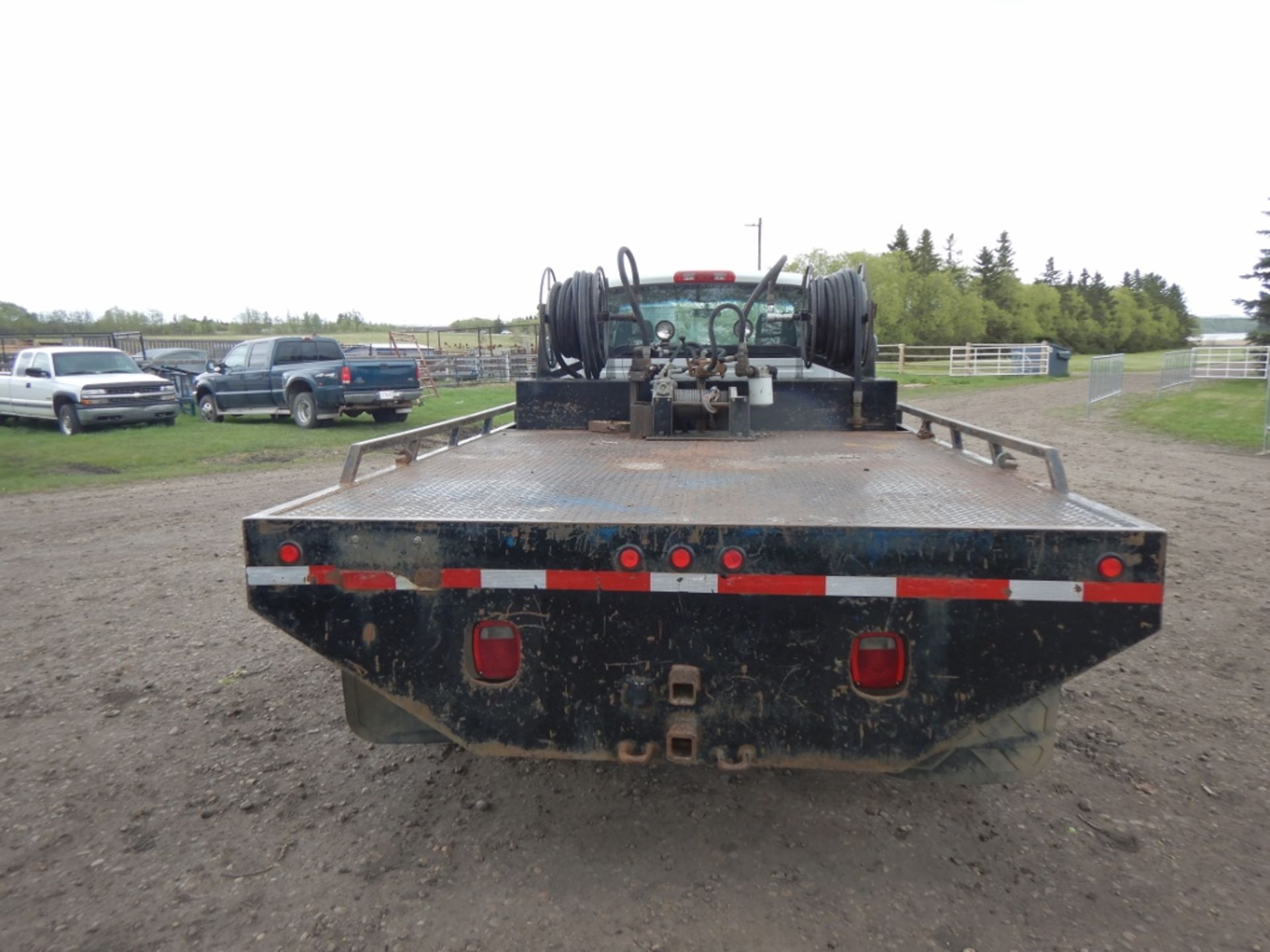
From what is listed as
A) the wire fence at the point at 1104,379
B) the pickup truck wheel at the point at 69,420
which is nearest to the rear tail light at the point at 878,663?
the pickup truck wheel at the point at 69,420

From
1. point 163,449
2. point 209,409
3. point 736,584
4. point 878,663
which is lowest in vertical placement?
point 163,449

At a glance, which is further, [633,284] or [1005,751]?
[633,284]

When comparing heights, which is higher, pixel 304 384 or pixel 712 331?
pixel 712 331

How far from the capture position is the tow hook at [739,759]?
269 centimetres

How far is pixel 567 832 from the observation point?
317 centimetres

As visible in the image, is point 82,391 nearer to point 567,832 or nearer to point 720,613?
point 567,832

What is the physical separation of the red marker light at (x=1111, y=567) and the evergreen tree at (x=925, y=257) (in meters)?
68.3

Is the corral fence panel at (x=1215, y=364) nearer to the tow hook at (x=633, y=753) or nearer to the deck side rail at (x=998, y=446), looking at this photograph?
the deck side rail at (x=998, y=446)

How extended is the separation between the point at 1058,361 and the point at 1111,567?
3938 centimetres

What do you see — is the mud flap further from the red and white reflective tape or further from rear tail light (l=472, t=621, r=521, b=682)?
the red and white reflective tape

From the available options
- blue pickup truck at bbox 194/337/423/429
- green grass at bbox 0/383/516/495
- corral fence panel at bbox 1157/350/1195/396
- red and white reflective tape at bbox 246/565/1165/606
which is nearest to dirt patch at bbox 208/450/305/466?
green grass at bbox 0/383/516/495

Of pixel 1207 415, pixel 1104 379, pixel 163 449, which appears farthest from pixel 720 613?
pixel 1104 379

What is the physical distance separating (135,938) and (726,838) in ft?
5.94

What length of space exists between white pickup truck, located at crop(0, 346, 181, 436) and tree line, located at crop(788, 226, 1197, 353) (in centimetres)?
3375
